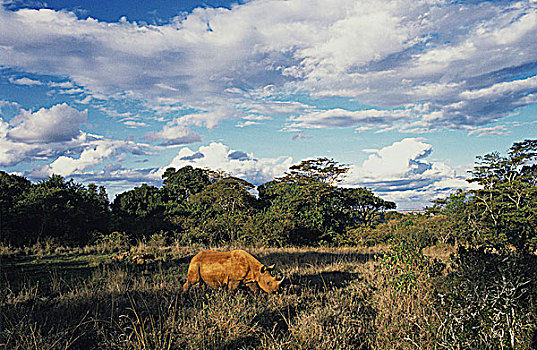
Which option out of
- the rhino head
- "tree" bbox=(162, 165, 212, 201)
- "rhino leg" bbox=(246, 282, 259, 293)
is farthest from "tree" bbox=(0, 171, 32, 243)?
the rhino head

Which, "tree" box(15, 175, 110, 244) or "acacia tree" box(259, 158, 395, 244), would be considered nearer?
"tree" box(15, 175, 110, 244)

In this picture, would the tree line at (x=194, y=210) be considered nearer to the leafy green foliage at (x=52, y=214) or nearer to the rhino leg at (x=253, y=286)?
the leafy green foliage at (x=52, y=214)

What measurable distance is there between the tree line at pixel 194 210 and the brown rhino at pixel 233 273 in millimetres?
12761

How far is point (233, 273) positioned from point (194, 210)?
20.1 m

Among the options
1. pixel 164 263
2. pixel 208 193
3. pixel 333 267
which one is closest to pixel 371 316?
pixel 333 267

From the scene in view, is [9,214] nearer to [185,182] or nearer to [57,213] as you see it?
[57,213]

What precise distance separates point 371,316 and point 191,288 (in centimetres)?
391

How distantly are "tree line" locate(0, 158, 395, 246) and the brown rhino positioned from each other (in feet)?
41.9

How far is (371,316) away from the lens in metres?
5.89

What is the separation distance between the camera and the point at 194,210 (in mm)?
26859

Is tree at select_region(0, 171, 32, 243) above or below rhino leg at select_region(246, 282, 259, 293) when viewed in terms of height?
above

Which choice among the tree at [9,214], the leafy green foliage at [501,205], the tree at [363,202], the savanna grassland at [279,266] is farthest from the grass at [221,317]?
the tree at [363,202]

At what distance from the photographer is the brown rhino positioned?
7.38 metres

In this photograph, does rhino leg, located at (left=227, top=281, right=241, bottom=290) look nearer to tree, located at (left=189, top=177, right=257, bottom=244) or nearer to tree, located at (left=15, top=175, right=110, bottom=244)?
tree, located at (left=15, top=175, right=110, bottom=244)
